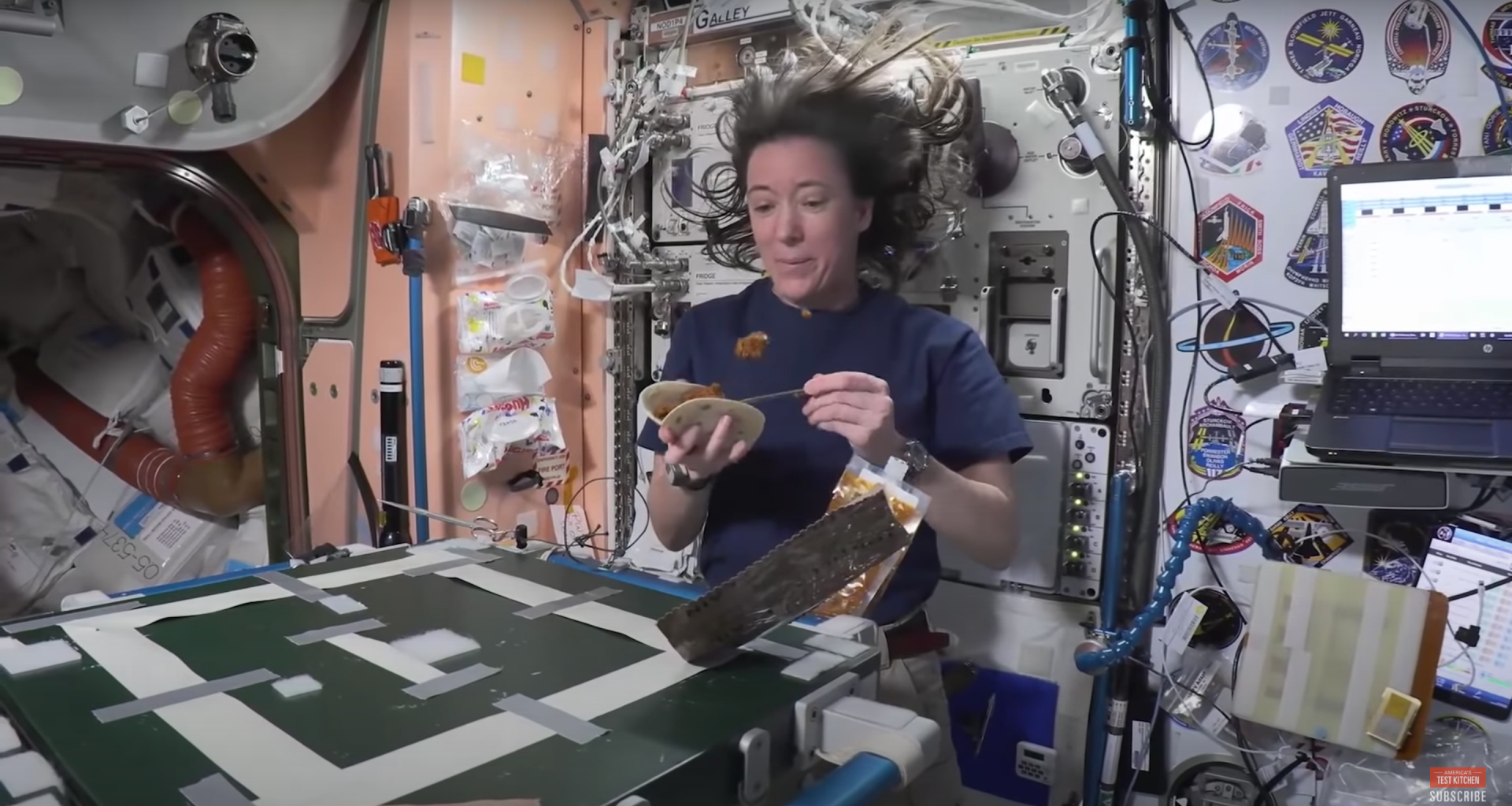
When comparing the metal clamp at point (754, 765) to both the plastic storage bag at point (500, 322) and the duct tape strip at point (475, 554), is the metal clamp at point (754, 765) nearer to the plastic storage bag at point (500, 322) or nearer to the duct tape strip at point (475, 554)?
the duct tape strip at point (475, 554)

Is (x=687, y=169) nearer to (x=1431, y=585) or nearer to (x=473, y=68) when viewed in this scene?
(x=473, y=68)

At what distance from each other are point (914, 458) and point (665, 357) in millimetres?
994

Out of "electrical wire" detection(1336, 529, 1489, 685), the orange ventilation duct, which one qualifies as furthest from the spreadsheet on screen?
A: the orange ventilation duct

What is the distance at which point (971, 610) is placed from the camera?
1.98m

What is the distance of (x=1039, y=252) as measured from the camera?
6.07 ft

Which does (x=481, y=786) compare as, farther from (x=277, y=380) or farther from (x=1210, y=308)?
(x=277, y=380)

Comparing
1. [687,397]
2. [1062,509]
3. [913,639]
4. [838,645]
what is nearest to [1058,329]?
[1062,509]

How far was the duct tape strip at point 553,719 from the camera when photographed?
2.68ft

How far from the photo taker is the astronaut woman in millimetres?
1419

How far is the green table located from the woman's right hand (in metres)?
0.24

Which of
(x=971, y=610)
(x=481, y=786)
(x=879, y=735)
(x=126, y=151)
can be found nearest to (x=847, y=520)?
(x=879, y=735)

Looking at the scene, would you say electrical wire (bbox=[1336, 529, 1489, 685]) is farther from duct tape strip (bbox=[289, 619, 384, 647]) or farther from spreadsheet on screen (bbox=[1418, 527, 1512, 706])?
duct tape strip (bbox=[289, 619, 384, 647])

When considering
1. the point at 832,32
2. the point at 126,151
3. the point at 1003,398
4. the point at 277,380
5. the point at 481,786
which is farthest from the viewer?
the point at 277,380

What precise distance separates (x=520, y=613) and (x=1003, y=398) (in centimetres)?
84
